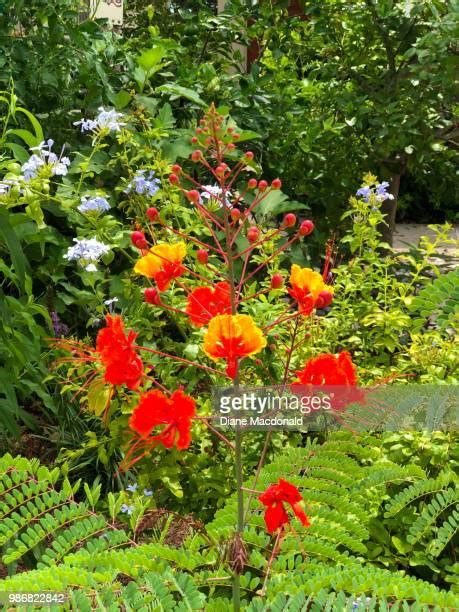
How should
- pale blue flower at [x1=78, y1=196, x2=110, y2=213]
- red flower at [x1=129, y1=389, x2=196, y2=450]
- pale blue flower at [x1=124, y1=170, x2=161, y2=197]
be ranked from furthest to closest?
1. pale blue flower at [x1=124, y1=170, x2=161, y2=197]
2. pale blue flower at [x1=78, y1=196, x2=110, y2=213]
3. red flower at [x1=129, y1=389, x2=196, y2=450]

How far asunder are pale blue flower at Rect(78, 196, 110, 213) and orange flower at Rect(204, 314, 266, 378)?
62.1 inches

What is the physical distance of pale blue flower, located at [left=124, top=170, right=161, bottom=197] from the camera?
2729mm

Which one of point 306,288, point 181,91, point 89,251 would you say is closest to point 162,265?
point 306,288

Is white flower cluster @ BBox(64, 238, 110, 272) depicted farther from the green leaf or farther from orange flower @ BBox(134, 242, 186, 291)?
orange flower @ BBox(134, 242, 186, 291)

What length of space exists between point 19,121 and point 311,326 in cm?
128

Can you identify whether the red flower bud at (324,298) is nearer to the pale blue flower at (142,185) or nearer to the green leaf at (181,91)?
the pale blue flower at (142,185)

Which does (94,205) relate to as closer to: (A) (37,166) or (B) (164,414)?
(A) (37,166)

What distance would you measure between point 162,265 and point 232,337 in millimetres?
223

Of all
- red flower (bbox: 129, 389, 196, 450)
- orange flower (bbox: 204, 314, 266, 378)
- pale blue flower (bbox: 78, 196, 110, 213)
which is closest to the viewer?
orange flower (bbox: 204, 314, 266, 378)

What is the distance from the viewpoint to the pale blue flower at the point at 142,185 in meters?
2.73

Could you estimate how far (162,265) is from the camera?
126cm

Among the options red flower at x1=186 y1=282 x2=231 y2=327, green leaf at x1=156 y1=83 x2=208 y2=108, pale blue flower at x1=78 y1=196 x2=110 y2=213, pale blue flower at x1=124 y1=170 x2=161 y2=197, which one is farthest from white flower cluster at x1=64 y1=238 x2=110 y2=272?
red flower at x1=186 y1=282 x2=231 y2=327

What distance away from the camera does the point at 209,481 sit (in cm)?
224

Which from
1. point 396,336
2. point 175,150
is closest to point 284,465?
point 396,336
